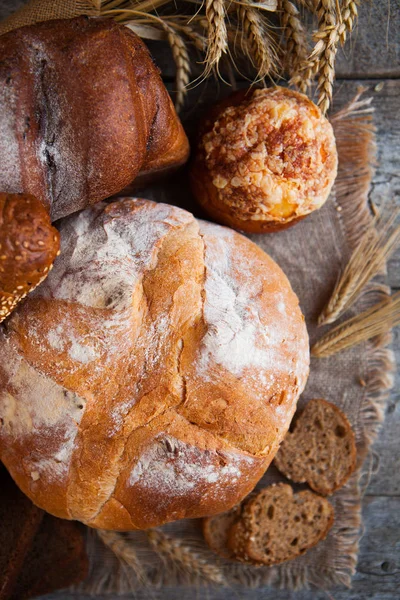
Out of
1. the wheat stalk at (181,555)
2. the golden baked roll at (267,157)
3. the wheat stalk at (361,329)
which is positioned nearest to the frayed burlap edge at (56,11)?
the golden baked roll at (267,157)

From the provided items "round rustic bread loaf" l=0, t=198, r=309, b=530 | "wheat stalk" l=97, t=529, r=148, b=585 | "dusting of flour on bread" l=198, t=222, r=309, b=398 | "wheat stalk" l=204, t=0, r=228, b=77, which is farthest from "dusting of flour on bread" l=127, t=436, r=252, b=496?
"wheat stalk" l=204, t=0, r=228, b=77

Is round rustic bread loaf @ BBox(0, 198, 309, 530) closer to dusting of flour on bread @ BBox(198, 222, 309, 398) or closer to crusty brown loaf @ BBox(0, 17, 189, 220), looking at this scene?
dusting of flour on bread @ BBox(198, 222, 309, 398)

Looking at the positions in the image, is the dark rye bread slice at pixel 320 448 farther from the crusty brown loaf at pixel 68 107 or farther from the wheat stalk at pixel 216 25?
the wheat stalk at pixel 216 25

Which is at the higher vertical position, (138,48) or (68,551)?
(138,48)

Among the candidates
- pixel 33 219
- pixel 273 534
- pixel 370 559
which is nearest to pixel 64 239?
pixel 33 219

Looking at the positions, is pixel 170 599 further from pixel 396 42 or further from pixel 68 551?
pixel 396 42

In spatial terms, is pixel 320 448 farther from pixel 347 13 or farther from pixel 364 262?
pixel 347 13
